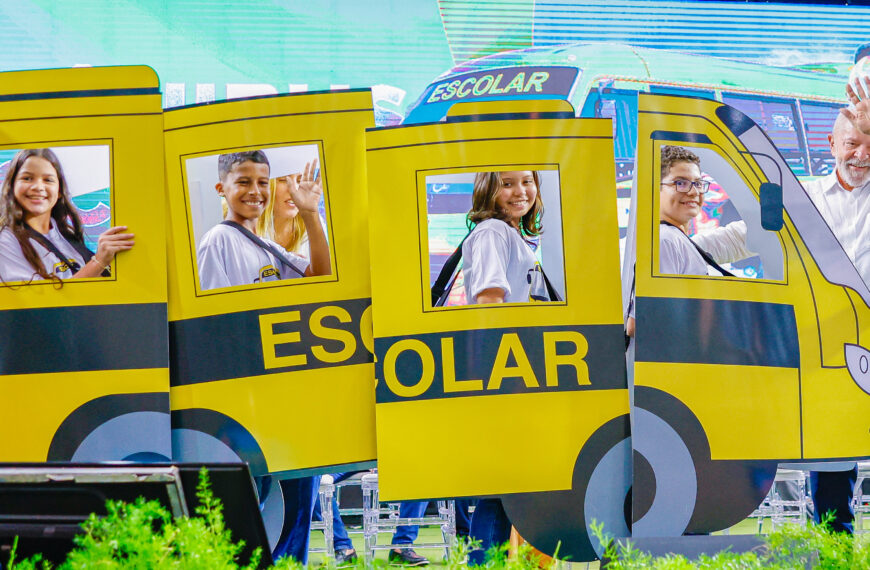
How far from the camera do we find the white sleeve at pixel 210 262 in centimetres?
260

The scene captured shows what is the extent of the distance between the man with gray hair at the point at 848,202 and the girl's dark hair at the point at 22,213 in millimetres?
2693

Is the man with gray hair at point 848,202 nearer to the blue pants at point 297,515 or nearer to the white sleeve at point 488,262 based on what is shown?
the white sleeve at point 488,262

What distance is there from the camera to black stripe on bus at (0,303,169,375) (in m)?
2.55

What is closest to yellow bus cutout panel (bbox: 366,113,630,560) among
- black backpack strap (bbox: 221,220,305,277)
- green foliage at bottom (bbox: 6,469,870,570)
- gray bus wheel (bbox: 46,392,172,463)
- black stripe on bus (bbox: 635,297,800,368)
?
black stripe on bus (bbox: 635,297,800,368)

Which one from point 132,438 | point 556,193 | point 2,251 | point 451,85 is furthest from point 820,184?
point 2,251

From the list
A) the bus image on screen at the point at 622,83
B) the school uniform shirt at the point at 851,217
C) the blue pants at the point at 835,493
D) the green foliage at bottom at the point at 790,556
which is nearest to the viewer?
the green foliage at bottom at the point at 790,556

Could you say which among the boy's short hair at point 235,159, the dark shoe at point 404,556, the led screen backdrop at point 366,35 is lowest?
the dark shoe at point 404,556

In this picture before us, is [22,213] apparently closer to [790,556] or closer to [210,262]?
[210,262]

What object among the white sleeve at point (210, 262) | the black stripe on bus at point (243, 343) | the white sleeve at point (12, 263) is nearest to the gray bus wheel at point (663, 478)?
the black stripe on bus at point (243, 343)

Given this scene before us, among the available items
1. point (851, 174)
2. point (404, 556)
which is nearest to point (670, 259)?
point (851, 174)

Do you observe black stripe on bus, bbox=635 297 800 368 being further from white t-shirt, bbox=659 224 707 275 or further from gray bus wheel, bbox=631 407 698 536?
gray bus wheel, bbox=631 407 698 536

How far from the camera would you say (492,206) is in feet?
8.73

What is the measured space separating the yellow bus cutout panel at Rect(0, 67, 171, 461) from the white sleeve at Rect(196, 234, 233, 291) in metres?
0.12

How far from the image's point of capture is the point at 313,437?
259cm
